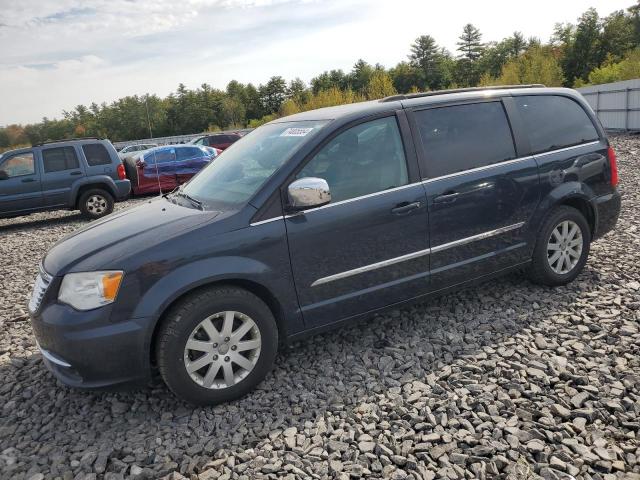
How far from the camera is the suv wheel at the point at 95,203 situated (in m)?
11.3

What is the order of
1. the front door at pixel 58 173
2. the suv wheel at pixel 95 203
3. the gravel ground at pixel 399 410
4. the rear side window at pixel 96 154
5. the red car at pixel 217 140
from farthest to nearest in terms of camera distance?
the red car at pixel 217 140, the rear side window at pixel 96 154, the suv wheel at pixel 95 203, the front door at pixel 58 173, the gravel ground at pixel 399 410

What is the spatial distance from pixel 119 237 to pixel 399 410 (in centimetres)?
207

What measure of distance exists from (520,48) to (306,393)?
10469 cm

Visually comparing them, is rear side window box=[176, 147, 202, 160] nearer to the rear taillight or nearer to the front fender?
the rear taillight

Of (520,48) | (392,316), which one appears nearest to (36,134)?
(520,48)

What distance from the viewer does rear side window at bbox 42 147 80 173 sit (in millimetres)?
11070

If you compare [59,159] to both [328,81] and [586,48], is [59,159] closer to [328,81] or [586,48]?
[586,48]

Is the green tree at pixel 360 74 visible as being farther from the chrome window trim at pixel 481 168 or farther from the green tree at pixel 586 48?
the chrome window trim at pixel 481 168

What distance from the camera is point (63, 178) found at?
11.1 meters

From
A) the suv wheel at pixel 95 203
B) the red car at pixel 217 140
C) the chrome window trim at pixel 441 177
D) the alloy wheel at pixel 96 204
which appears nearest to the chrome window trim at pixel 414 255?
the chrome window trim at pixel 441 177

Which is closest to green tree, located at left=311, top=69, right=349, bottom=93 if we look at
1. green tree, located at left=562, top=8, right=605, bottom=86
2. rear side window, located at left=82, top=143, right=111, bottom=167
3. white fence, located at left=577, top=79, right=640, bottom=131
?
green tree, located at left=562, top=8, right=605, bottom=86

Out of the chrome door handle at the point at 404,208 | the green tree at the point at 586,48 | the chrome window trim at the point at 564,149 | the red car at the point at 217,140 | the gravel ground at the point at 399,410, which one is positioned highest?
the green tree at the point at 586,48

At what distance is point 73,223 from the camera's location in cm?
1122

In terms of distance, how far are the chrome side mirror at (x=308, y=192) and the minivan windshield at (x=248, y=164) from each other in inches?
11.3
